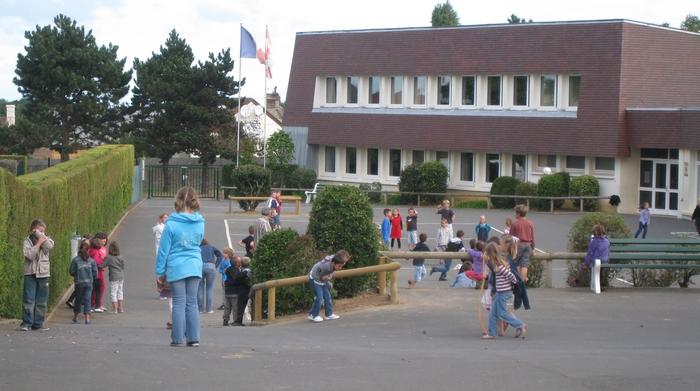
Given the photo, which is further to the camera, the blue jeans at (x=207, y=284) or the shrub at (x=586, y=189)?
the shrub at (x=586, y=189)

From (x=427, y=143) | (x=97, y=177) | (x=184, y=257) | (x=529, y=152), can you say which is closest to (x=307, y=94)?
(x=427, y=143)

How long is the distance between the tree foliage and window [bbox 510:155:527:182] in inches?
1629

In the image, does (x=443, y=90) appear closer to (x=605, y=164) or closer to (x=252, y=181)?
(x=605, y=164)

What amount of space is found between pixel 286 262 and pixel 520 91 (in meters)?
35.9

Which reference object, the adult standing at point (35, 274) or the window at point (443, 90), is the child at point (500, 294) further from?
the window at point (443, 90)

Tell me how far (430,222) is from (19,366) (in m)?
33.6

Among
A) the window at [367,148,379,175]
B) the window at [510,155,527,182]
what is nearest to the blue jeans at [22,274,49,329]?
the window at [510,155,527,182]

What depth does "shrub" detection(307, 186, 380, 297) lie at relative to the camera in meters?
17.2

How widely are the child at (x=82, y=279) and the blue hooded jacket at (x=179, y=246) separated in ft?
24.1

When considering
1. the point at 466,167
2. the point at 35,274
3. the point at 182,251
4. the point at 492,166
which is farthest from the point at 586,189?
the point at 182,251

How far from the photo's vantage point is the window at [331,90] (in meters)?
59.1

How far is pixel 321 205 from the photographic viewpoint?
17.6 m

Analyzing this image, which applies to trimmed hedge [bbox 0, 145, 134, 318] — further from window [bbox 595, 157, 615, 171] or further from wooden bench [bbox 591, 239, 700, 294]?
window [bbox 595, 157, 615, 171]

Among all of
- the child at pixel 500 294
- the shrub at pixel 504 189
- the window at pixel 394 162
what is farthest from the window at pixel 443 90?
the child at pixel 500 294
